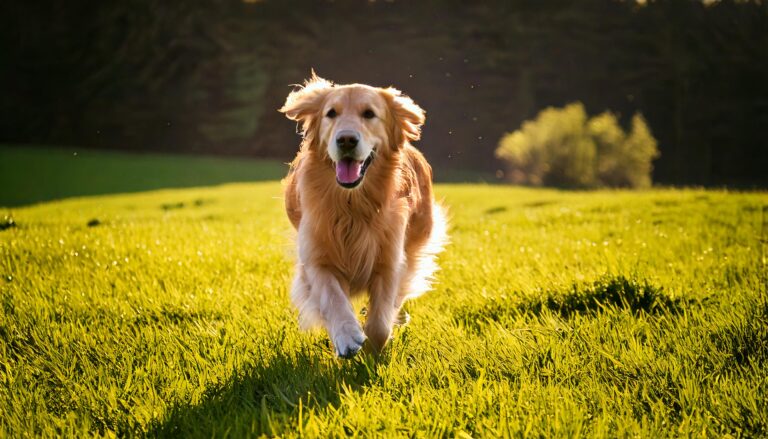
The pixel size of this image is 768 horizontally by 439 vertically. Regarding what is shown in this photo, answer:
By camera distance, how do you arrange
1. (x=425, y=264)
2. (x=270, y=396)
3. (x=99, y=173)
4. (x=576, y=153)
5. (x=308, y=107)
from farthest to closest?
(x=576, y=153), (x=99, y=173), (x=425, y=264), (x=308, y=107), (x=270, y=396)

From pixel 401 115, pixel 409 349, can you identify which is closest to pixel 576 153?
pixel 401 115

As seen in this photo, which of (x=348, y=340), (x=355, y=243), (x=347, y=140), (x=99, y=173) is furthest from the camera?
(x=99, y=173)

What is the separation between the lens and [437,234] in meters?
5.20

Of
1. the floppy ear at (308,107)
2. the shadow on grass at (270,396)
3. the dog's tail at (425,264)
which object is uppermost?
the floppy ear at (308,107)

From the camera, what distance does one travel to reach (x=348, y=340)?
3.30m

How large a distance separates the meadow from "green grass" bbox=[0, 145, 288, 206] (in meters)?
15.8

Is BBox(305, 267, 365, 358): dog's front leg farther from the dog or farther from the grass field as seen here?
the grass field

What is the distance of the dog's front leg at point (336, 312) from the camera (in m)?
3.29

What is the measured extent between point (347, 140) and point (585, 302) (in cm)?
191

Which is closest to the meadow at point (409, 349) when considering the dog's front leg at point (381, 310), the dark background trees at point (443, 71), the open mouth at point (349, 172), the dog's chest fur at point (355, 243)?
the dog's front leg at point (381, 310)

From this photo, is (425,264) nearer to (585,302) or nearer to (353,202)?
(353,202)

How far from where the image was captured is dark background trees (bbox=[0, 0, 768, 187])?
35594mm

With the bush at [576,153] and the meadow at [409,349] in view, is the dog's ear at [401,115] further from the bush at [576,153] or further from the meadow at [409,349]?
the bush at [576,153]

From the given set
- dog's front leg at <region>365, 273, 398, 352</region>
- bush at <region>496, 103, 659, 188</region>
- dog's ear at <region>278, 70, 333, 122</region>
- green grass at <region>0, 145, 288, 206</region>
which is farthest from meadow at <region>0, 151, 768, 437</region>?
bush at <region>496, 103, 659, 188</region>
